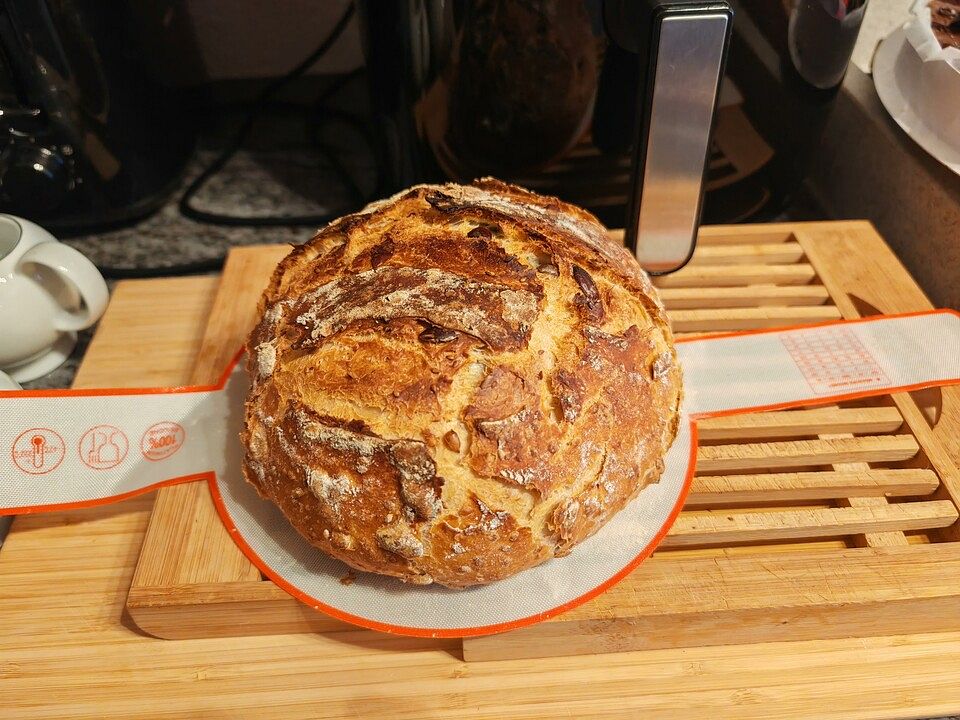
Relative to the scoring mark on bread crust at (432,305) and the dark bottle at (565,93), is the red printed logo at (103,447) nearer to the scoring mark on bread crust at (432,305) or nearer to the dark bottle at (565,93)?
the scoring mark on bread crust at (432,305)

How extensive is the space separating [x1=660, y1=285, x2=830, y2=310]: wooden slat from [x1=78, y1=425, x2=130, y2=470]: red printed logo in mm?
649

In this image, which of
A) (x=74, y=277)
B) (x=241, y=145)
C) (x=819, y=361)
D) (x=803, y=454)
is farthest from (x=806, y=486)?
(x=241, y=145)

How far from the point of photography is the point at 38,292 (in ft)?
2.73

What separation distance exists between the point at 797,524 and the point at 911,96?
2.11 ft

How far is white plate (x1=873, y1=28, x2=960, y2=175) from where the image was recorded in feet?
2.95

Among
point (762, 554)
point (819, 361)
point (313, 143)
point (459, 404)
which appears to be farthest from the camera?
point (313, 143)

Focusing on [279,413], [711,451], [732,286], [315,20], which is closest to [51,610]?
[279,413]

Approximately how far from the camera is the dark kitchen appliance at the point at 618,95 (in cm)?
70

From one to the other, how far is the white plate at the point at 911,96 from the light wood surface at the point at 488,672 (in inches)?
21.5

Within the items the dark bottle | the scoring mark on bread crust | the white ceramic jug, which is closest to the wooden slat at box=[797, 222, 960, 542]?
the dark bottle

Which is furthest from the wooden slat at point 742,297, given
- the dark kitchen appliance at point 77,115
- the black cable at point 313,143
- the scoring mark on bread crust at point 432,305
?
the dark kitchen appliance at point 77,115

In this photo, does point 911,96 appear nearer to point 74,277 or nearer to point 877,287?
point 877,287

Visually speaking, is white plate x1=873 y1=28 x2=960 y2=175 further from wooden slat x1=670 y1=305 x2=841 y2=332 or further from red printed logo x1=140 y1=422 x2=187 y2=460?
red printed logo x1=140 y1=422 x2=187 y2=460

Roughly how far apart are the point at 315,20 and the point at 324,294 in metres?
0.79
